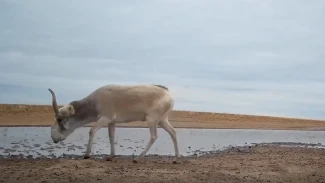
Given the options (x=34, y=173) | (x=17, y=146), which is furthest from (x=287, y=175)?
(x=17, y=146)

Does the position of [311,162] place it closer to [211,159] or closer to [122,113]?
[211,159]

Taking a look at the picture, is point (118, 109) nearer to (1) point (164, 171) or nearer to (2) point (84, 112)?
(2) point (84, 112)

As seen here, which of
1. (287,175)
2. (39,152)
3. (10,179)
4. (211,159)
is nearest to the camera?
(10,179)

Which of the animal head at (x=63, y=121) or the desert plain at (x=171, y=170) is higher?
the animal head at (x=63, y=121)

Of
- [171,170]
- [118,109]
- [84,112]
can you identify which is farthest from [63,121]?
[171,170]

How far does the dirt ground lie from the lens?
11.1m

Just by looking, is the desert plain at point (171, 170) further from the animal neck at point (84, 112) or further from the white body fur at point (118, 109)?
the animal neck at point (84, 112)

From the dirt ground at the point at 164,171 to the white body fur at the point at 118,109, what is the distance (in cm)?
115

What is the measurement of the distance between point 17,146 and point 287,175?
1046cm

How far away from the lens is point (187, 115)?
216 ft

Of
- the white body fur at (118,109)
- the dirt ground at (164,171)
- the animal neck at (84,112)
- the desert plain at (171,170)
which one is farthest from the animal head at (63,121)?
the dirt ground at (164,171)

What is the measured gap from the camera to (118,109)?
14.9 metres

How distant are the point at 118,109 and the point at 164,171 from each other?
3050 mm

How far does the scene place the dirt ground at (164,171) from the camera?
11.1 meters
